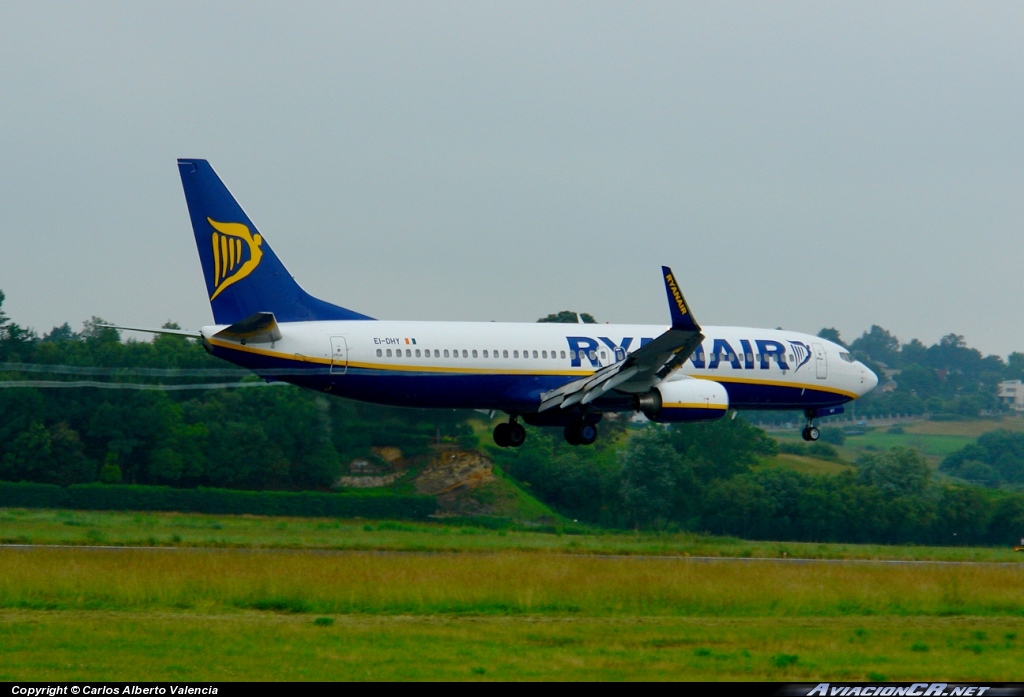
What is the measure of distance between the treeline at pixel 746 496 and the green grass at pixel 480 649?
25.8 meters

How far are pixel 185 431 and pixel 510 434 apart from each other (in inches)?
446

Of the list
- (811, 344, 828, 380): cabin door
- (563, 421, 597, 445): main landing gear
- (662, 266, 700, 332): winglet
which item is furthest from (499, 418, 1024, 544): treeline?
(662, 266, 700, 332): winglet

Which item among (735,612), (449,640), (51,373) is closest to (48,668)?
(449,640)

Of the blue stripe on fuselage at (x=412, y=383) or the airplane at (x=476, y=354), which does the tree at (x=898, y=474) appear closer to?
the airplane at (x=476, y=354)

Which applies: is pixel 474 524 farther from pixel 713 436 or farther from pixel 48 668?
pixel 48 668

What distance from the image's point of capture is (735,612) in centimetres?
2656

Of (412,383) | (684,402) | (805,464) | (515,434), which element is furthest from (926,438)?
(412,383)

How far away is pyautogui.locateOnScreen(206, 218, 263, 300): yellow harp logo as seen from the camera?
3838 centimetres

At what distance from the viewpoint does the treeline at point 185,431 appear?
152ft

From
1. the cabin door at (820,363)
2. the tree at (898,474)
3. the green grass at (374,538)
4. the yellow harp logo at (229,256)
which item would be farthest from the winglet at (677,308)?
the tree at (898,474)

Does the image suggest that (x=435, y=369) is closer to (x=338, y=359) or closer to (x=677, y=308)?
(x=338, y=359)

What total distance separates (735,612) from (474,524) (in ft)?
65.2

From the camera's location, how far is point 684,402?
4162cm

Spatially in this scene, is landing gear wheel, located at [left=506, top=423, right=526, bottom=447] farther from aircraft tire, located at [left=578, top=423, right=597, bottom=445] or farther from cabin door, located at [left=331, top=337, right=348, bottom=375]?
cabin door, located at [left=331, top=337, right=348, bottom=375]
